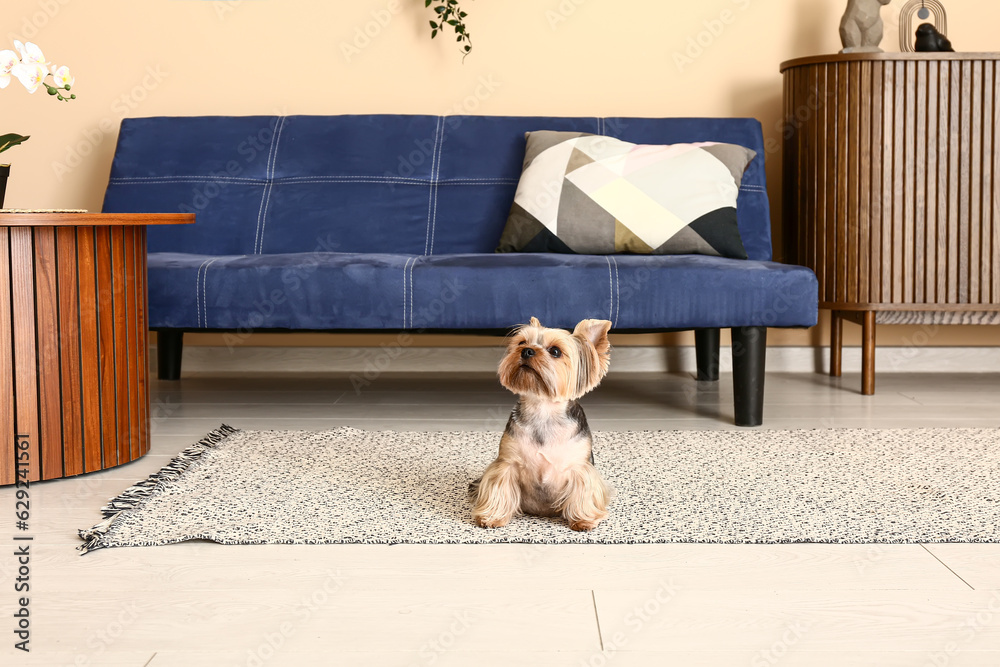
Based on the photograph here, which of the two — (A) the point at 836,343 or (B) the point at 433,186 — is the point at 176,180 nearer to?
(B) the point at 433,186

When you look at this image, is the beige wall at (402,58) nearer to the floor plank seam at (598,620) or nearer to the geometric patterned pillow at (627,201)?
the geometric patterned pillow at (627,201)

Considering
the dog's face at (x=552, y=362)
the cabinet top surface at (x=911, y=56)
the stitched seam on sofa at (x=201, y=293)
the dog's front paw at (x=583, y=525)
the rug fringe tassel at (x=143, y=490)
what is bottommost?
the dog's front paw at (x=583, y=525)

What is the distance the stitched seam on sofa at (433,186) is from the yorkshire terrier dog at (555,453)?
1.44m

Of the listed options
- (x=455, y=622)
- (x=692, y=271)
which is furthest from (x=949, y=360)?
→ (x=455, y=622)

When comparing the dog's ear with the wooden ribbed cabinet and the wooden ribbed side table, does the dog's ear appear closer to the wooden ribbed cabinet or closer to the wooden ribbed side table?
the wooden ribbed side table

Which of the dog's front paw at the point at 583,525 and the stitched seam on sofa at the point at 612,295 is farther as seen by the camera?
the stitched seam on sofa at the point at 612,295

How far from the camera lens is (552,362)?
147cm

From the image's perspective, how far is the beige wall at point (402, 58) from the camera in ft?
A: 10.7

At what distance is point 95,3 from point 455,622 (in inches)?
119

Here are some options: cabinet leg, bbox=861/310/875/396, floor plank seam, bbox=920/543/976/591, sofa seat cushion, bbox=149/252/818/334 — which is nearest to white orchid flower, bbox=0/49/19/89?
sofa seat cushion, bbox=149/252/818/334

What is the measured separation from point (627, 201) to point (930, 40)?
1.23 metres

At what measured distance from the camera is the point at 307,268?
7.48ft

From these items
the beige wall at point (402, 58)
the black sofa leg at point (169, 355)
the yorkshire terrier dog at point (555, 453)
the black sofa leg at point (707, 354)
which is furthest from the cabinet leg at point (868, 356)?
the black sofa leg at point (169, 355)

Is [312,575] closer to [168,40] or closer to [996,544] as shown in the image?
[996,544]
